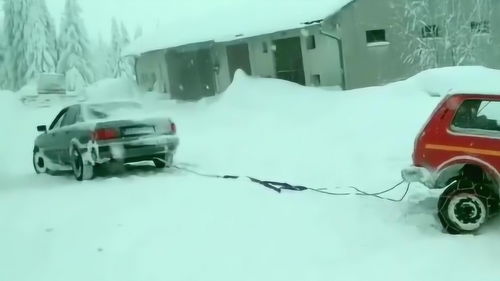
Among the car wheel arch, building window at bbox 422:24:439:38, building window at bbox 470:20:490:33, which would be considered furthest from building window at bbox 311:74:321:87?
the car wheel arch

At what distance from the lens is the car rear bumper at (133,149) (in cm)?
878

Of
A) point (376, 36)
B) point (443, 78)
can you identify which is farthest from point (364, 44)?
point (443, 78)

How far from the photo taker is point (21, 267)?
15.5 feet

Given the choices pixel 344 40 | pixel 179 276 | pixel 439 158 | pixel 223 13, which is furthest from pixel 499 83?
pixel 223 13

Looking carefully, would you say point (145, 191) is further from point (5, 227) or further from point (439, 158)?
point (439, 158)

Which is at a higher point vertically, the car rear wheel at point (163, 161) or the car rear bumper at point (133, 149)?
the car rear bumper at point (133, 149)

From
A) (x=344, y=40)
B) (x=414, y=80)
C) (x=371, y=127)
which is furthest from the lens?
(x=344, y=40)

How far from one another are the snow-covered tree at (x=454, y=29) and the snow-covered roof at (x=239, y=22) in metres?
4.45

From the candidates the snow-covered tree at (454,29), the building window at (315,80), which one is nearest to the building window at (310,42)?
the building window at (315,80)

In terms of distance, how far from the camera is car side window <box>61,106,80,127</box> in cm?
964

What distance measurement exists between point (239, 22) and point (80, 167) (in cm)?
1795

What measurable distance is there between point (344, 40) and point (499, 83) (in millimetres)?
15601

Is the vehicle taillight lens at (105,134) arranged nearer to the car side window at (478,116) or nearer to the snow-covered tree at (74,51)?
the car side window at (478,116)

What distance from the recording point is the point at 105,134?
884cm
